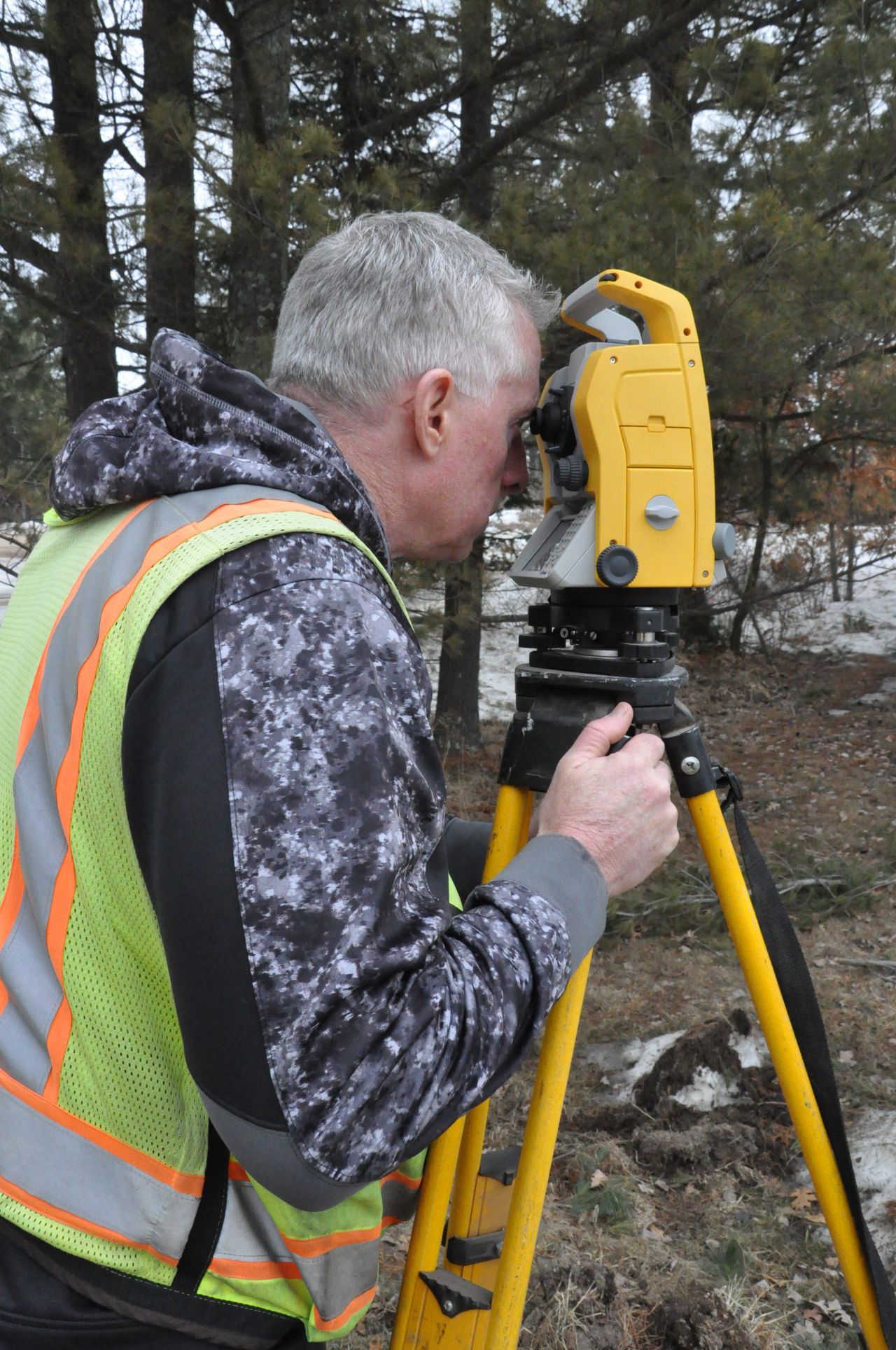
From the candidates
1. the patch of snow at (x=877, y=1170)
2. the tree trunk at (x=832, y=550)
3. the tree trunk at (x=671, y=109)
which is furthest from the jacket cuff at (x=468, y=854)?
the tree trunk at (x=832, y=550)

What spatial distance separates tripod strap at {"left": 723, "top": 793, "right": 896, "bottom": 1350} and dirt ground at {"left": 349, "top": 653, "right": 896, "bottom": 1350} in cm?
48

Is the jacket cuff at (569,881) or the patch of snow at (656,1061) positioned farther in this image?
the patch of snow at (656,1061)

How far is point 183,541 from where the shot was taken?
0.94 meters

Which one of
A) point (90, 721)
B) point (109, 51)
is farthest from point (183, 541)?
point (109, 51)

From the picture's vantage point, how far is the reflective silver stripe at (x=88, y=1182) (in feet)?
3.30

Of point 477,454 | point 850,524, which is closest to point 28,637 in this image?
point 477,454

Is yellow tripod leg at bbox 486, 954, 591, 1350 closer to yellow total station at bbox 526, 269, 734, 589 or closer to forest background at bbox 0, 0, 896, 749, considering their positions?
yellow total station at bbox 526, 269, 734, 589

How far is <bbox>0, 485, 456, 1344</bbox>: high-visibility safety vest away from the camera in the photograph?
980 millimetres

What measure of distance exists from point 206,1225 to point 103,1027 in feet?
0.78

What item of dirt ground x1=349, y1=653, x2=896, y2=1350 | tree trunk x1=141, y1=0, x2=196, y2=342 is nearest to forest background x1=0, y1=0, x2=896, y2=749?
tree trunk x1=141, y1=0, x2=196, y2=342

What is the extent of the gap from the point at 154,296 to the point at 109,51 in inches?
40.5

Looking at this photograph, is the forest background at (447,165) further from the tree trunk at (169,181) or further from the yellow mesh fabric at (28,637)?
the yellow mesh fabric at (28,637)

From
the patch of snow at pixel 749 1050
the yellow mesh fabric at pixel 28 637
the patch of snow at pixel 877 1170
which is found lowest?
the patch of snow at pixel 749 1050

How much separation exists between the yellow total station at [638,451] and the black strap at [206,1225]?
88 centimetres
